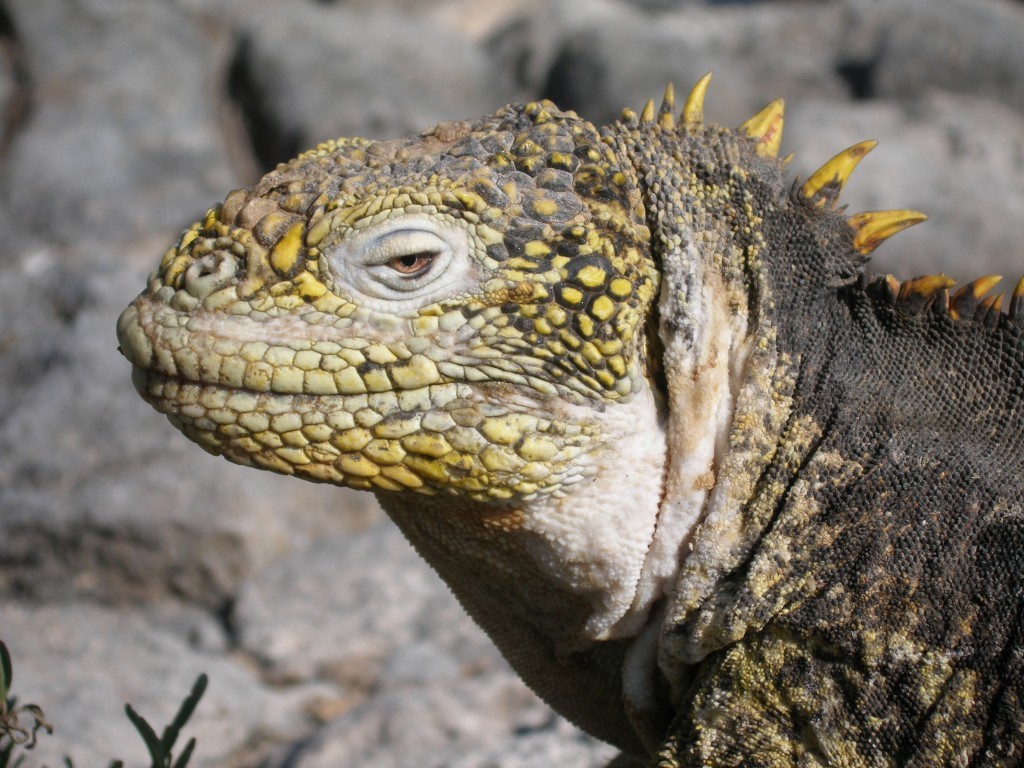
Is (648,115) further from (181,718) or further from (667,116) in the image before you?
(181,718)

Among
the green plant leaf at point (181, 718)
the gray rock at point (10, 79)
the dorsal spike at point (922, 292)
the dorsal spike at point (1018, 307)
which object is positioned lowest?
the green plant leaf at point (181, 718)

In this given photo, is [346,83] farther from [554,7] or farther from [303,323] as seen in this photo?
[303,323]

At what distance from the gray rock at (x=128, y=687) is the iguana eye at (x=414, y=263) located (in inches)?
151

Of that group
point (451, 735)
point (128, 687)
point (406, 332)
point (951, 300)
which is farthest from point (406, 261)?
point (128, 687)

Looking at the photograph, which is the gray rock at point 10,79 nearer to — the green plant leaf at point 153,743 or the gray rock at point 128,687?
the gray rock at point 128,687

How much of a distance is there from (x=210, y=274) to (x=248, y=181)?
10.3 metres

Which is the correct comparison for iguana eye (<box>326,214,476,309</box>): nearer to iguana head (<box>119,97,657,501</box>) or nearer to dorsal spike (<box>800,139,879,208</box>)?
iguana head (<box>119,97,657,501</box>)

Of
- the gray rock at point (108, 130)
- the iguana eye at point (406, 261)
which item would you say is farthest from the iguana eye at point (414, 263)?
the gray rock at point (108, 130)

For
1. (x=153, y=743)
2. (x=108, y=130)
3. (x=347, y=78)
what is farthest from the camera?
(x=347, y=78)

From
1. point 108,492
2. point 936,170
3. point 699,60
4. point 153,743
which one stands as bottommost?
point 153,743

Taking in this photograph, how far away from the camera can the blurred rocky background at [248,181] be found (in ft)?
22.4

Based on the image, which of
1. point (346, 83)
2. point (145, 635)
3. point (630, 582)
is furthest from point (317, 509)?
point (630, 582)

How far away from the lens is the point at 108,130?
11.8 m

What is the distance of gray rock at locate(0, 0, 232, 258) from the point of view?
11.2 metres
